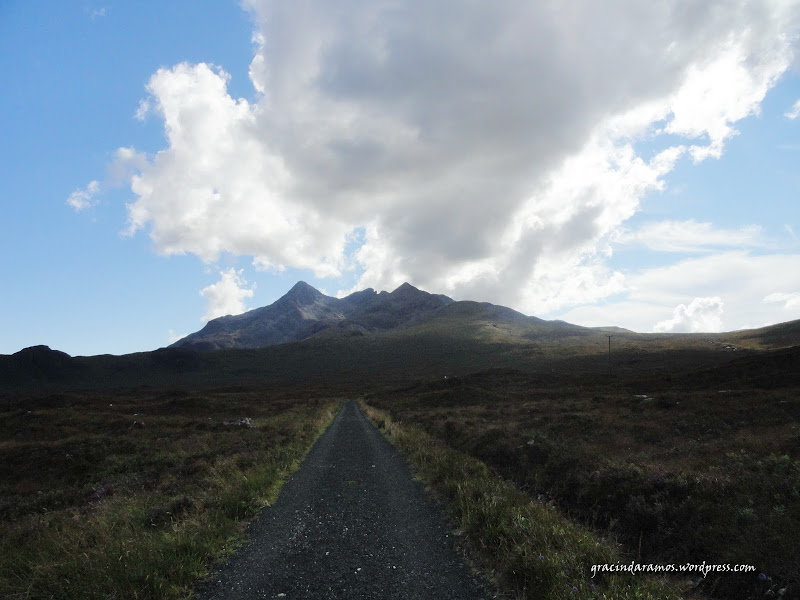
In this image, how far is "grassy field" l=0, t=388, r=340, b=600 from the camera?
6.43m

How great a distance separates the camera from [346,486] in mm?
13562

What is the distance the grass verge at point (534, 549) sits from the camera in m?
5.70

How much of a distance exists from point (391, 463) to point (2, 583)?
12.9 m

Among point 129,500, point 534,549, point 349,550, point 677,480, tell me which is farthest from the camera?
point 129,500

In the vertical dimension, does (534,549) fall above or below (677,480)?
above

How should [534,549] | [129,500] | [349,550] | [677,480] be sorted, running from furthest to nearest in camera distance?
[129,500] → [677,480] → [349,550] → [534,549]

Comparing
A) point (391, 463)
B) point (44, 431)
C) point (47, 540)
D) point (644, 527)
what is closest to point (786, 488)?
point (644, 527)

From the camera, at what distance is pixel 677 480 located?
33.9 feet

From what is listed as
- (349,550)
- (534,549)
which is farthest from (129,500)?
(534,549)

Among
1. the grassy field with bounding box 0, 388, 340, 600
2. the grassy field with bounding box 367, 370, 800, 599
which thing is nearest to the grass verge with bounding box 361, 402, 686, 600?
the grassy field with bounding box 367, 370, 800, 599

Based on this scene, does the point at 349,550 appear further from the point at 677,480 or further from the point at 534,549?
the point at 677,480

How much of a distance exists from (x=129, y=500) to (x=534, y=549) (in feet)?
40.5

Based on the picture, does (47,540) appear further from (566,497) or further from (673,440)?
(673,440)

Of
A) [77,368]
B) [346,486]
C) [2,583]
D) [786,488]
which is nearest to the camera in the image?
[2,583]
